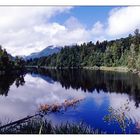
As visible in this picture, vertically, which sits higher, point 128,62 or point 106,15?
point 106,15

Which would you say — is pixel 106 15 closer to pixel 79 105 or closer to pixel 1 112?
pixel 79 105

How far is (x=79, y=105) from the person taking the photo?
6.08 meters

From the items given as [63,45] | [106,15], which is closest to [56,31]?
[63,45]

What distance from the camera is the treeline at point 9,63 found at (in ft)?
20.0

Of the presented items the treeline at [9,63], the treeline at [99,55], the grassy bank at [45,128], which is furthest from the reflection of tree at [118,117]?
the treeline at [9,63]

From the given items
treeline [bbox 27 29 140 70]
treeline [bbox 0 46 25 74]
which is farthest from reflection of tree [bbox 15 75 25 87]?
treeline [bbox 27 29 140 70]

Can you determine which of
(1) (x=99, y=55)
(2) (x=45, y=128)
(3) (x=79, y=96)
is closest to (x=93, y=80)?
(1) (x=99, y=55)

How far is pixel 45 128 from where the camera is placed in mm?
5723

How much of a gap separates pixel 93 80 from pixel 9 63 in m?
1.24

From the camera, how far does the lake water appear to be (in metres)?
5.88

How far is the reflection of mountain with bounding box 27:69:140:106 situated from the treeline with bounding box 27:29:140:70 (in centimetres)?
13

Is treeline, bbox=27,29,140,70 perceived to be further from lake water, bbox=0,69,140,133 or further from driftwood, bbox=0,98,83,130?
driftwood, bbox=0,98,83,130

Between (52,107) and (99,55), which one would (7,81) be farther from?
(99,55)
